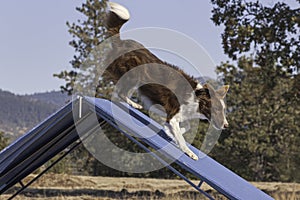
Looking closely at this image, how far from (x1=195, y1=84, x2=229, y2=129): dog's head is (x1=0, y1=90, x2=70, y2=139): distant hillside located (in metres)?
69.0

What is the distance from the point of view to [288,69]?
40.0 ft

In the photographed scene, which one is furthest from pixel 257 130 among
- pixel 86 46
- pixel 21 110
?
pixel 21 110

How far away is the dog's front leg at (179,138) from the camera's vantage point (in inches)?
203

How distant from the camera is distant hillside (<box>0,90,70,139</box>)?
76.1 m

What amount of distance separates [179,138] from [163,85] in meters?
0.51

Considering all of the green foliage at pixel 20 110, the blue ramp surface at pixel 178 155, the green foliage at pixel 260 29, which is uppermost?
the green foliage at pixel 20 110

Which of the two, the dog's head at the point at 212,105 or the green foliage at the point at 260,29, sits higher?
the green foliage at the point at 260,29

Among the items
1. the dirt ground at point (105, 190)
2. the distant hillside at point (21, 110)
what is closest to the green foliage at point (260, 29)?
the dirt ground at point (105, 190)

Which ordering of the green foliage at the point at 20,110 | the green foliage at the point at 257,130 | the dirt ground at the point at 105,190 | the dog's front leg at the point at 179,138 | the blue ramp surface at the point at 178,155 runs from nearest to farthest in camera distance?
1. the blue ramp surface at the point at 178,155
2. the dog's front leg at the point at 179,138
3. the dirt ground at the point at 105,190
4. the green foliage at the point at 257,130
5. the green foliage at the point at 20,110

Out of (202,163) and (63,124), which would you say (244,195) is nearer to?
(202,163)

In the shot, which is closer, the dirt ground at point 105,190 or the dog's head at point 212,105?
Result: the dog's head at point 212,105

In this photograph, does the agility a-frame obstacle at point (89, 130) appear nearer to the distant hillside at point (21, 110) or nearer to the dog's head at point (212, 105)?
the dog's head at point (212, 105)

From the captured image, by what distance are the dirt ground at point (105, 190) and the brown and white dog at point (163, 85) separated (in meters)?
4.91

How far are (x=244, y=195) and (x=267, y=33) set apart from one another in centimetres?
808
